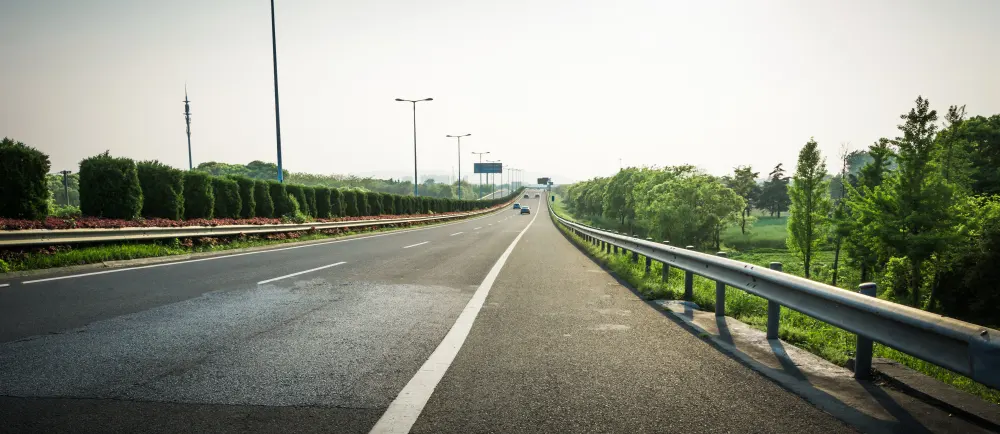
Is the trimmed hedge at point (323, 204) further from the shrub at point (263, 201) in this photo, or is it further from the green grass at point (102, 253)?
the green grass at point (102, 253)

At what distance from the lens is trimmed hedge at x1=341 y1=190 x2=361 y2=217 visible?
30609 millimetres

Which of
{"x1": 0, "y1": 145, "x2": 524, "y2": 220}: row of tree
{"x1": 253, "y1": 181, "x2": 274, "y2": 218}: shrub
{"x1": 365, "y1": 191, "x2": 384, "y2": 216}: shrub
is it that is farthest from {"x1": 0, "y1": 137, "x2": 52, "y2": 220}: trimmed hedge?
{"x1": 365, "y1": 191, "x2": 384, "y2": 216}: shrub

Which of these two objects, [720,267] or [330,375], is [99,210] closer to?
[330,375]

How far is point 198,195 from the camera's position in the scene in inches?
693

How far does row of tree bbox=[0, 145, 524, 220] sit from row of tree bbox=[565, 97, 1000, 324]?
133 feet

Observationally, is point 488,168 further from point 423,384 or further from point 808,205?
point 423,384

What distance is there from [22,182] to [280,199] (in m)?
11.5

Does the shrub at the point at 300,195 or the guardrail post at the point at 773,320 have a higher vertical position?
the shrub at the point at 300,195

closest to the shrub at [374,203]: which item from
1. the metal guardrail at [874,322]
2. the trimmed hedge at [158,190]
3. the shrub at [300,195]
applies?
the shrub at [300,195]

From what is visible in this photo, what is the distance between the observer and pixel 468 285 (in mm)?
8141

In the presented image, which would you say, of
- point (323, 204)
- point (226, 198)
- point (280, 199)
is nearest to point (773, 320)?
point (226, 198)

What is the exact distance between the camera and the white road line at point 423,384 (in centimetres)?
270

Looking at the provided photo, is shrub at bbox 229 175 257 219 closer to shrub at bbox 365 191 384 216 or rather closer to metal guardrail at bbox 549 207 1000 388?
shrub at bbox 365 191 384 216

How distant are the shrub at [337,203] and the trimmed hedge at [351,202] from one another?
35.1 inches
